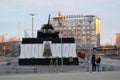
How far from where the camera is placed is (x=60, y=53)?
40.8m

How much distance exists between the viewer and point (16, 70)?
105ft

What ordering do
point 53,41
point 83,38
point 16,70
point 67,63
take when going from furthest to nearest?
1. point 83,38
2. point 53,41
3. point 67,63
4. point 16,70

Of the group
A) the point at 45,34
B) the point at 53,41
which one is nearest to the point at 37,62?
the point at 53,41

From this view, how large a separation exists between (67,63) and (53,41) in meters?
4.00

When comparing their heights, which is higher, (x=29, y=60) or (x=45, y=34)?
(x=45, y=34)

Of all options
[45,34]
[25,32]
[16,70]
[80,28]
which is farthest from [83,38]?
[16,70]

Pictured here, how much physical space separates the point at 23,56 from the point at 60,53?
446cm

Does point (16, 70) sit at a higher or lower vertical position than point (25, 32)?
lower

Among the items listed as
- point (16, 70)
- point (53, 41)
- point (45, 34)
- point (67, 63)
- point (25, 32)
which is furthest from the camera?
point (25, 32)

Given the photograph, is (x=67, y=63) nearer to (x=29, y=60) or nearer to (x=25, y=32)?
(x=29, y=60)

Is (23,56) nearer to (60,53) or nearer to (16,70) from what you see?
(60,53)

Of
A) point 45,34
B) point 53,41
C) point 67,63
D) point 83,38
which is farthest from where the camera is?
point 83,38

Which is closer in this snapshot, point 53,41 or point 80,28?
point 53,41

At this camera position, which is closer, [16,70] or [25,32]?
[16,70]
